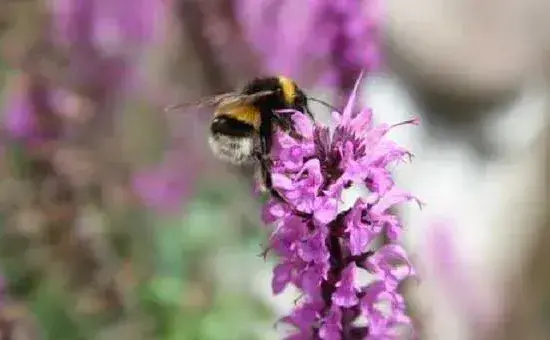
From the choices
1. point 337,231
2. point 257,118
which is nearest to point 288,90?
point 257,118


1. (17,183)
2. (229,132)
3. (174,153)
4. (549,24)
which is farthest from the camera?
(549,24)

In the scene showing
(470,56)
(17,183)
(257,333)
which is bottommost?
(257,333)

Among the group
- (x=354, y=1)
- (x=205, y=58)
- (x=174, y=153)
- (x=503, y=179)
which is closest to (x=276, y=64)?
(x=205, y=58)

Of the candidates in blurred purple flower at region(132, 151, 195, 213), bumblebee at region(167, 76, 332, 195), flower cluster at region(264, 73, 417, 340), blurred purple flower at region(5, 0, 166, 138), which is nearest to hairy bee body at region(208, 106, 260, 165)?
bumblebee at region(167, 76, 332, 195)

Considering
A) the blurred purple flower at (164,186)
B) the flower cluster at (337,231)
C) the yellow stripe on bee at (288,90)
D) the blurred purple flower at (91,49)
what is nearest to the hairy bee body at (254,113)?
the yellow stripe on bee at (288,90)

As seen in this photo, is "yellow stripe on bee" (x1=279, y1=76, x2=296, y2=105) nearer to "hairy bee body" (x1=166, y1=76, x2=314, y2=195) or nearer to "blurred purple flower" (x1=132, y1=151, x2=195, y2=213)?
"hairy bee body" (x1=166, y1=76, x2=314, y2=195)

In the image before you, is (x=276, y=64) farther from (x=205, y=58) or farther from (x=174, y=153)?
(x=174, y=153)
